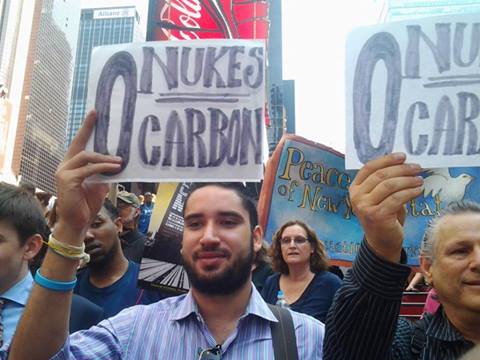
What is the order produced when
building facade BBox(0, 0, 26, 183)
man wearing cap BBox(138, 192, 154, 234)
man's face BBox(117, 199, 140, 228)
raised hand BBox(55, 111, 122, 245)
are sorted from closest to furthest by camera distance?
raised hand BBox(55, 111, 122, 245) < man's face BBox(117, 199, 140, 228) < man wearing cap BBox(138, 192, 154, 234) < building facade BBox(0, 0, 26, 183)

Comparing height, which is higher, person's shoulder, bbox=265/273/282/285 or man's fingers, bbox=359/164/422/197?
man's fingers, bbox=359/164/422/197

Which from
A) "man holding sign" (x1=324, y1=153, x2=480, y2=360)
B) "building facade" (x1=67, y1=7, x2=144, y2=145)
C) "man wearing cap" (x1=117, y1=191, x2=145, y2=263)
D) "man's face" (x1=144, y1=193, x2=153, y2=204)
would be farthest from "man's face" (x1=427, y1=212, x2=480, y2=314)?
"building facade" (x1=67, y1=7, x2=144, y2=145)

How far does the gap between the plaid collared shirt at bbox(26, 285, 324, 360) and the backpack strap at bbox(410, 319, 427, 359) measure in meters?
0.32

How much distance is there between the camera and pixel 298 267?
3.75 m

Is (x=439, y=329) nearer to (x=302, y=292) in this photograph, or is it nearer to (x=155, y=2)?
(x=302, y=292)

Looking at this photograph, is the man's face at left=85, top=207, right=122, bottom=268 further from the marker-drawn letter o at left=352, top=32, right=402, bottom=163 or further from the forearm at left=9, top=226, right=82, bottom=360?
the marker-drawn letter o at left=352, top=32, right=402, bottom=163

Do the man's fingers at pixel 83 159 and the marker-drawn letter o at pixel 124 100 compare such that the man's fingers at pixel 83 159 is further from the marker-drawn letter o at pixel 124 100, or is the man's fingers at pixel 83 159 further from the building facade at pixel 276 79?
the building facade at pixel 276 79

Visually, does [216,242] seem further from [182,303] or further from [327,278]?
[327,278]

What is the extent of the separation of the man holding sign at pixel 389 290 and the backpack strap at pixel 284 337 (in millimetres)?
297

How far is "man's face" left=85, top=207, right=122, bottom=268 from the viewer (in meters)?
3.17

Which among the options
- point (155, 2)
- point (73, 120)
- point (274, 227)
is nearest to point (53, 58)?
point (73, 120)

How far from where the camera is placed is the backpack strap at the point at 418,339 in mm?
1545

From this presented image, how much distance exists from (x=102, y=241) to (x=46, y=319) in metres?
1.74

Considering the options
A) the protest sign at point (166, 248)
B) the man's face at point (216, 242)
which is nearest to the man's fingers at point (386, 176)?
the man's face at point (216, 242)
